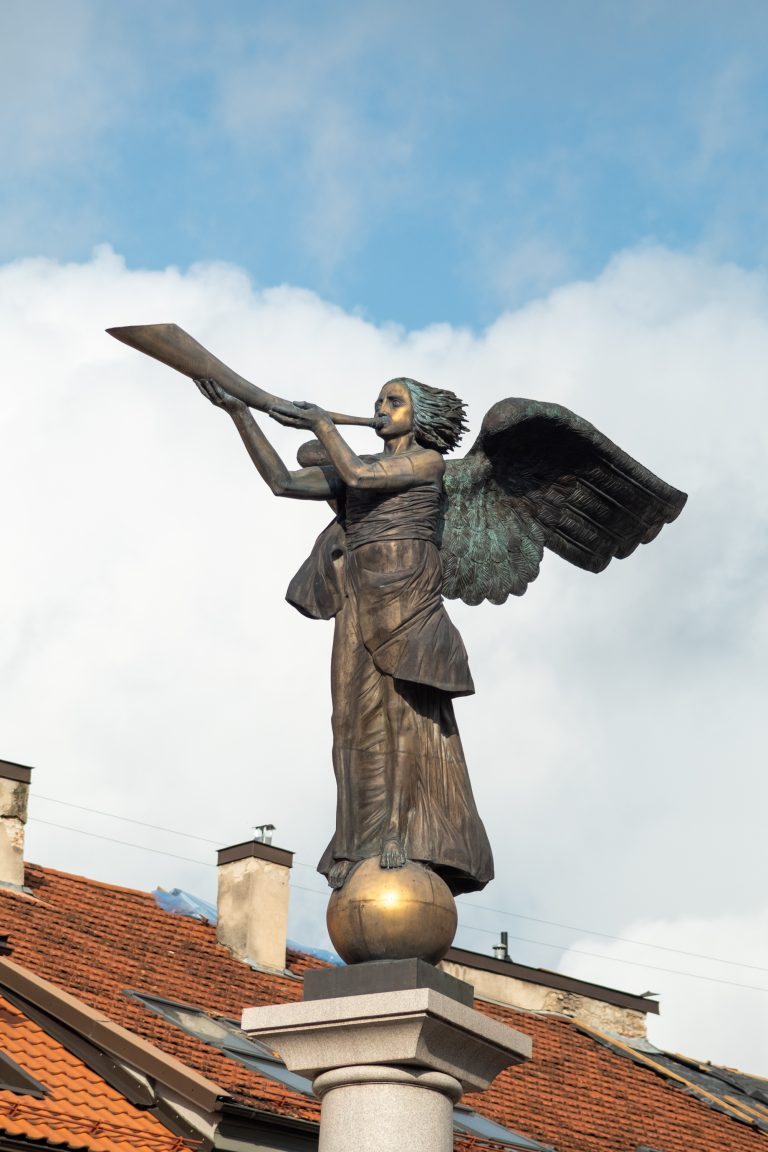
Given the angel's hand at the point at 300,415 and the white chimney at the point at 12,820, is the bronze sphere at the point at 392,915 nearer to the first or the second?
the angel's hand at the point at 300,415


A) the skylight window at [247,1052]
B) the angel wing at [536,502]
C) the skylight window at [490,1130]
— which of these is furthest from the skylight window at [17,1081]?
the angel wing at [536,502]

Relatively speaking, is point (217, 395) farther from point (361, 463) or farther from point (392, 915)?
point (392, 915)

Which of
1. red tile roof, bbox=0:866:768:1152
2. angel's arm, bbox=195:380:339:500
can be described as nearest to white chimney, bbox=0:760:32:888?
red tile roof, bbox=0:866:768:1152

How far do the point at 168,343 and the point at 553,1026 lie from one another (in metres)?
17.1

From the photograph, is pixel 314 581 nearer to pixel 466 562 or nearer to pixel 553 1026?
pixel 466 562

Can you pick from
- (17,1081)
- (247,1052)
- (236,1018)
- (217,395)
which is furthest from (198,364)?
(236,1018)

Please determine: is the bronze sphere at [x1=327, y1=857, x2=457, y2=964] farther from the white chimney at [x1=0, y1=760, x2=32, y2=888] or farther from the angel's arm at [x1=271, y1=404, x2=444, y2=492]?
the white chimney at [x1=0, y1=760, x2=32, y2=888]

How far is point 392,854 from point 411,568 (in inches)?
52.7

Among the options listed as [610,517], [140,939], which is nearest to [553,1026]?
[140,939]

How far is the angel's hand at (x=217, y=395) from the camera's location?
30.4 feet

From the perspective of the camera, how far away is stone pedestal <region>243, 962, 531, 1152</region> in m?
7.90

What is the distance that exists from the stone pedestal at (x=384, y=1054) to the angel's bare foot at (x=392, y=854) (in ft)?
1.48

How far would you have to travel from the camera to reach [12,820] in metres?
20.0

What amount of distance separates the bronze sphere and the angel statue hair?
0.10 meters
